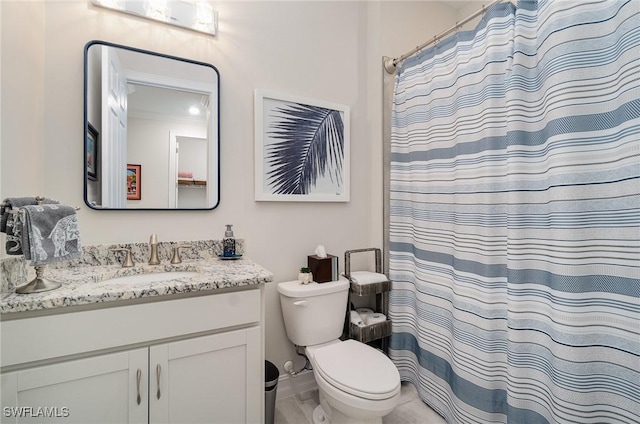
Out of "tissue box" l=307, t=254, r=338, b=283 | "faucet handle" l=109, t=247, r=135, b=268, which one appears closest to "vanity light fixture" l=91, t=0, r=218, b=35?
"faucet handle" l=109, t=247, r=135, b=268

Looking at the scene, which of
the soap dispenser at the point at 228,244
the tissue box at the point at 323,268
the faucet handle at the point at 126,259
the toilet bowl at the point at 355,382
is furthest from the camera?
the tissue box at the point at 323,268

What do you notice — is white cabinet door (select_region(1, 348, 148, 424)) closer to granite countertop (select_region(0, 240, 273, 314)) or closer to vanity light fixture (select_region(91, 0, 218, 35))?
granite countertop (select_region(0, 240, 273, 314))

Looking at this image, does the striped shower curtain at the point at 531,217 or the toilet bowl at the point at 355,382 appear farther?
the toilet bowl at the point at 355,382

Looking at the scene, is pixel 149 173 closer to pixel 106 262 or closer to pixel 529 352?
pixel 106 262

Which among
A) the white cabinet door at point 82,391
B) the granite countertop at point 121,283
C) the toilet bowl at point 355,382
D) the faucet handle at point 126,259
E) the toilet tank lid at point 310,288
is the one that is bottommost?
the toilet bowl at point 355,382

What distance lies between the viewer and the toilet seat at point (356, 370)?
1.24 m

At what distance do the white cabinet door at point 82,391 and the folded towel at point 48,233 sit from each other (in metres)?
0.36

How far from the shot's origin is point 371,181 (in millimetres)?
2135

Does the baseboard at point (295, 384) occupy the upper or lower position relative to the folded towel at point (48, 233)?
lower

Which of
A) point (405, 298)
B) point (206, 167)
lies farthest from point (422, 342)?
point (206, 167)

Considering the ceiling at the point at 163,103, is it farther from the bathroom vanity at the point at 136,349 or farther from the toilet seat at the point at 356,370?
the toilet seat at the point at 356,370

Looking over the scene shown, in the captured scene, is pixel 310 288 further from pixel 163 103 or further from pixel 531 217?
pixel 163 103

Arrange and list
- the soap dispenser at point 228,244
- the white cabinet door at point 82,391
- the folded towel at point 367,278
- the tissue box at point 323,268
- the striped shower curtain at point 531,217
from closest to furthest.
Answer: the white cabinet door at point 82,391, the striped shower curtain at point 531,217, the soap dispenser at point 228,244, the tissue box at point 323,268, the folded towel at point 367,278

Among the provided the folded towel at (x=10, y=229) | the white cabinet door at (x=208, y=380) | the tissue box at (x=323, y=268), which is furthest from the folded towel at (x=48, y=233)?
the tissue box at (x=323, y=268)
